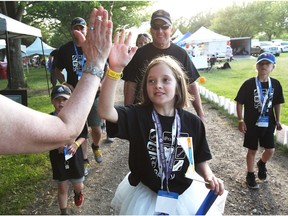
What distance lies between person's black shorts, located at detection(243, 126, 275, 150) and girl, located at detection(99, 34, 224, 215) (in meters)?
1.89

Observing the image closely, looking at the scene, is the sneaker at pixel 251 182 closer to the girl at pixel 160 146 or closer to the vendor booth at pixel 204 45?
the girl at pixel 160 146

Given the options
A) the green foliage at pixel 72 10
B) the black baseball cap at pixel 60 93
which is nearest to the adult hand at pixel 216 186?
the black baseball cap at pixel 60 93

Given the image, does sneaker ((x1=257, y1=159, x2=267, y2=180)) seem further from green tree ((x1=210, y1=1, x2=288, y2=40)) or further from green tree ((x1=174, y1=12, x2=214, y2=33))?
green tree ((x1=174, y1=12, x2=214, y2=33))

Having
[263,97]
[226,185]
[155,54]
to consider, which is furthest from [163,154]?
[263,97]

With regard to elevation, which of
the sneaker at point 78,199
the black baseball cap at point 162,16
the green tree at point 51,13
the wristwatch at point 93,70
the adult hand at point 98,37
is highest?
the green tree at point 51,13

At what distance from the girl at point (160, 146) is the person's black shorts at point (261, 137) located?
1890 millimetres

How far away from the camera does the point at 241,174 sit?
4.16 meters

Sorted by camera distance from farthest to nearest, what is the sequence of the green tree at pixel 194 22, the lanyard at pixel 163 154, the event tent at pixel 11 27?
the green tree at pixel 194 22 < the event tent at pixel 11 27 < the lanyard at pixel 163 154

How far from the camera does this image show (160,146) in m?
2.05

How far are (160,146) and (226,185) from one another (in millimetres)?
2199

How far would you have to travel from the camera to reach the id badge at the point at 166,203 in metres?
1.93

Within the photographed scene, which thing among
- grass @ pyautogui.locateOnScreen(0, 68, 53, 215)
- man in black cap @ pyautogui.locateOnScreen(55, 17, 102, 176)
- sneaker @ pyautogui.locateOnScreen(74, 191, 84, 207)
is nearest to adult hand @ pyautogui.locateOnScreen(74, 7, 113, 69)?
sneaker @ pyautogui.locateOnScreen(74, 191, 84, 207)

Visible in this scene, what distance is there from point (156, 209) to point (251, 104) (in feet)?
8.07

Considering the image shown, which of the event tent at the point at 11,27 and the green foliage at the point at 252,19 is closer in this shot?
the event tent at the point at 11,27
